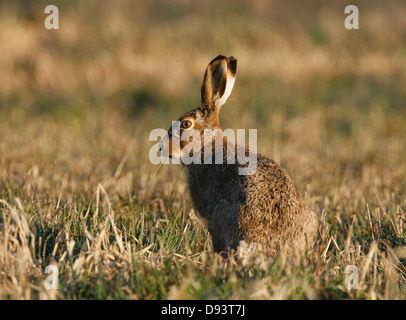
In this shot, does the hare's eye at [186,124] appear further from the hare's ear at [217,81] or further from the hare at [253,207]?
the hare at [253,207]

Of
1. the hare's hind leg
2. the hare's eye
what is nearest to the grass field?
the hare's hind leg

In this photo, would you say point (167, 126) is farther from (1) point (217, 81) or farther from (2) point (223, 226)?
(2) point (223, 226)

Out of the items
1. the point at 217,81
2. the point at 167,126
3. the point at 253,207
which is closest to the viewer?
the point at 253,207

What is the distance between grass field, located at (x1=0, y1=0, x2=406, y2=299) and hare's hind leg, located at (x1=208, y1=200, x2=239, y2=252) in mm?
157

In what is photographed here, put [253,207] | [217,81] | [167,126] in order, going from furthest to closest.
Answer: [167,126], [217,81], [253,207]

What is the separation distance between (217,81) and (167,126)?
5.51 m

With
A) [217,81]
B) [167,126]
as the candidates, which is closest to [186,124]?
[217,81]

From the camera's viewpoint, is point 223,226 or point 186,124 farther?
point 186,124

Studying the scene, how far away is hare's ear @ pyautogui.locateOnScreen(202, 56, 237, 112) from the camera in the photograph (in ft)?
14.2

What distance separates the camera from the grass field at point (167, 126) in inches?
115

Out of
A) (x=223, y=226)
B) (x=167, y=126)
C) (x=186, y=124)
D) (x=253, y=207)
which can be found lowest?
(x=223, y=226)

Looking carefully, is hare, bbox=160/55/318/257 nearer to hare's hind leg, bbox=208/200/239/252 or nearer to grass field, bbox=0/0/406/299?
hare's hind leg, bbox=208/200/239/252

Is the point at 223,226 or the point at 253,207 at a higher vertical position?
the point at 253,207

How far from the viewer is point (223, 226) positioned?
3.59 meters
